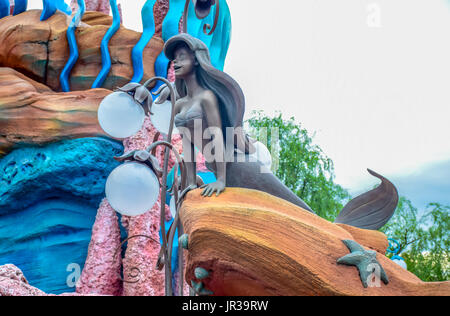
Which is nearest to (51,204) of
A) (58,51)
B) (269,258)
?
(58,51)

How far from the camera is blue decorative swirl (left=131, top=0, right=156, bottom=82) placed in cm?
643

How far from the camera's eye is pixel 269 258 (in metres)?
1.87

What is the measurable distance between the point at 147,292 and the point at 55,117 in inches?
116

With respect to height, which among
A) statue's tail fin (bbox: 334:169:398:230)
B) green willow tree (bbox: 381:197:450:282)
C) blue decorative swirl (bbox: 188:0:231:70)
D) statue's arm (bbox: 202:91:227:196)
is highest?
blue decorative swirl (bbox: 188:0:231:70)

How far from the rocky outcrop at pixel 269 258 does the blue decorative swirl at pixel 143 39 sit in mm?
4740

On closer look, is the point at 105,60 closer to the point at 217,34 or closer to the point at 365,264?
the point at 217,34

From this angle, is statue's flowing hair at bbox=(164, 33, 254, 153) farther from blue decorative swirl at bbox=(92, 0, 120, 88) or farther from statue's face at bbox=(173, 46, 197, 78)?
blue decorative swirl at bbox=(92, 0, 120, 88)

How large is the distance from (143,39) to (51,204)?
3.06m

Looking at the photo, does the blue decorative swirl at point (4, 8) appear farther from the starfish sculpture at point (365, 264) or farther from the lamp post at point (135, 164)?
the starfish sculpture at point (365, 264)

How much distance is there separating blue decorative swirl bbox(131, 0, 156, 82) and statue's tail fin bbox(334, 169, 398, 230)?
14.8ft

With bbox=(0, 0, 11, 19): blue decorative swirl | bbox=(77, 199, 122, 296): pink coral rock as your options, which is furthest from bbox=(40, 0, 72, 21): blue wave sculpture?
bbox=(77, 199, 122, 296): pink coral rock
